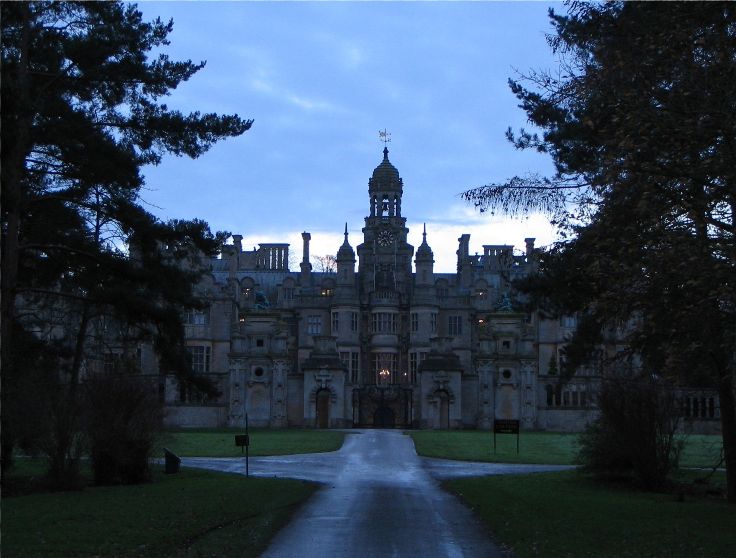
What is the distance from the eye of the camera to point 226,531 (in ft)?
60.8

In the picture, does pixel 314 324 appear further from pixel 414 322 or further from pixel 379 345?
pixel 414 322

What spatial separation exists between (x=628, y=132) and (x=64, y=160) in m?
14.4

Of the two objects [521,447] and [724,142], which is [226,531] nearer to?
[724,142]

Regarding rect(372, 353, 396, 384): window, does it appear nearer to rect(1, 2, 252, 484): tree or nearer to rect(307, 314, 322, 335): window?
rect(307, 314, 322, 335): window

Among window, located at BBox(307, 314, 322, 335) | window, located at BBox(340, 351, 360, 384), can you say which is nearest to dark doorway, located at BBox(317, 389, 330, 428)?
window, located at BBox(340, 351, 360, 384)

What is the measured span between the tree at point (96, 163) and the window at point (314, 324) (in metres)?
68.5

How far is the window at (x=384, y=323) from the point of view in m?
93.9

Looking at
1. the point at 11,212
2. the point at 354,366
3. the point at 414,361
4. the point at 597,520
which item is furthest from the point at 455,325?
the point at 597,520

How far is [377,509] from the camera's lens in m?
22.7

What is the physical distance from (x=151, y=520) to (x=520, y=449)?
1361 inches

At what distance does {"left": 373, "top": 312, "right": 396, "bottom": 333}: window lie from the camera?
93.9m

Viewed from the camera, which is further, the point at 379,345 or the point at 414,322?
Answer: the point at 414,322

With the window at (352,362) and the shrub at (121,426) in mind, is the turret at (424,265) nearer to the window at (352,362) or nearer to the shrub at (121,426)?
the window at (352,362)

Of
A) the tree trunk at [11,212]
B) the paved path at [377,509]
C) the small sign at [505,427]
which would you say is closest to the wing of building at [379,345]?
the small sign at [505,427]
